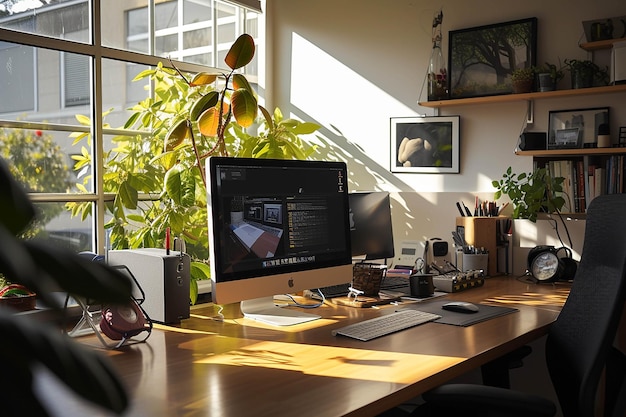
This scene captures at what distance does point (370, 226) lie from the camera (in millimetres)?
3145

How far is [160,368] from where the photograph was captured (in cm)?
168

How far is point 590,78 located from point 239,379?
2.35 meters

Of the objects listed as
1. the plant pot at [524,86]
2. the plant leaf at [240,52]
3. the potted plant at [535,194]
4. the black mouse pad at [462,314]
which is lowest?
the black mouse pad at [462,314]

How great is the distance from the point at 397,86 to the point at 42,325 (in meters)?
3.68

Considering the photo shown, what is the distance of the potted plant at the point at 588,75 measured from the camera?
3.14 metres

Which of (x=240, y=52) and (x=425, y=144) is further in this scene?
(x=425, y=144)

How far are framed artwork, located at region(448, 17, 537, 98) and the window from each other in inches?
61.6

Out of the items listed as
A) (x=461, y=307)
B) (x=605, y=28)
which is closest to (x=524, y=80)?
(x=605, y=28)

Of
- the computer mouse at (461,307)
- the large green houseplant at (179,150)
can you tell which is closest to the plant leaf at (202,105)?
the large green houseplant at (179,150)

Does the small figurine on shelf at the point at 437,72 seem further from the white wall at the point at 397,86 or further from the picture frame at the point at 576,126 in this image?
the picture frame at the point at 576,126

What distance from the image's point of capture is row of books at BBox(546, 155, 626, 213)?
3.11m

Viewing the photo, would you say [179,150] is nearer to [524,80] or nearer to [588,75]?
[524,80]

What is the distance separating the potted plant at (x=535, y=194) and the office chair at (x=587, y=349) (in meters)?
1.22

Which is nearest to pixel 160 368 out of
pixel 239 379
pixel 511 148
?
pixel 239 379
